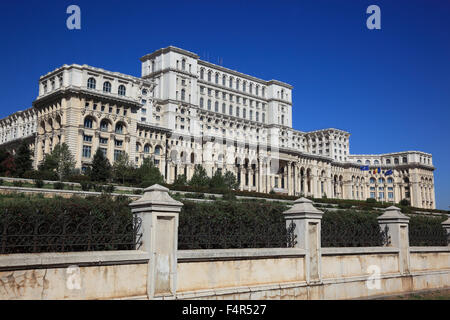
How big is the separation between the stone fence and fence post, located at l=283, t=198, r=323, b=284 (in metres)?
0.03

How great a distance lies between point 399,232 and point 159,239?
31.3 ft

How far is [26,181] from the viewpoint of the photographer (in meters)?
38.3

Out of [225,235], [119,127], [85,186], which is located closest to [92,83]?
[119,127]

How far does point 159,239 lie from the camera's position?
908 cm

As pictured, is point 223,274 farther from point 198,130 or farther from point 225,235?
point 198,130

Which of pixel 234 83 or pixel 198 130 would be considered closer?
pixel 198 130

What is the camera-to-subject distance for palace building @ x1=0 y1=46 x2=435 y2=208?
63.8 metres

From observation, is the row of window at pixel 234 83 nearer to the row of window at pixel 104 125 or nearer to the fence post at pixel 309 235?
the row of window at pixel 104 125

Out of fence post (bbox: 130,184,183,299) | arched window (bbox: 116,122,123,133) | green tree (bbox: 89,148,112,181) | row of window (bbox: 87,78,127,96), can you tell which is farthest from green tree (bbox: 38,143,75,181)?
fence post (bbox: 130,184,183,299)

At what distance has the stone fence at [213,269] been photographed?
7688mm

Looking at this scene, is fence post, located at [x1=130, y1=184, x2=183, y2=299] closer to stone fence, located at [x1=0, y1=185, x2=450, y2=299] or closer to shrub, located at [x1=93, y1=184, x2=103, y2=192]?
stone fence, located at [x1=0, y1=185, x2=450, y2=299]

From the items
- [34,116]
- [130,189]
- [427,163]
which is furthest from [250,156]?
[427,163]

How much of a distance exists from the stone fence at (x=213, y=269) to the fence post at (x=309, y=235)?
27 mm

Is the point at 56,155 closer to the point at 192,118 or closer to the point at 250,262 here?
the point at 192,118
